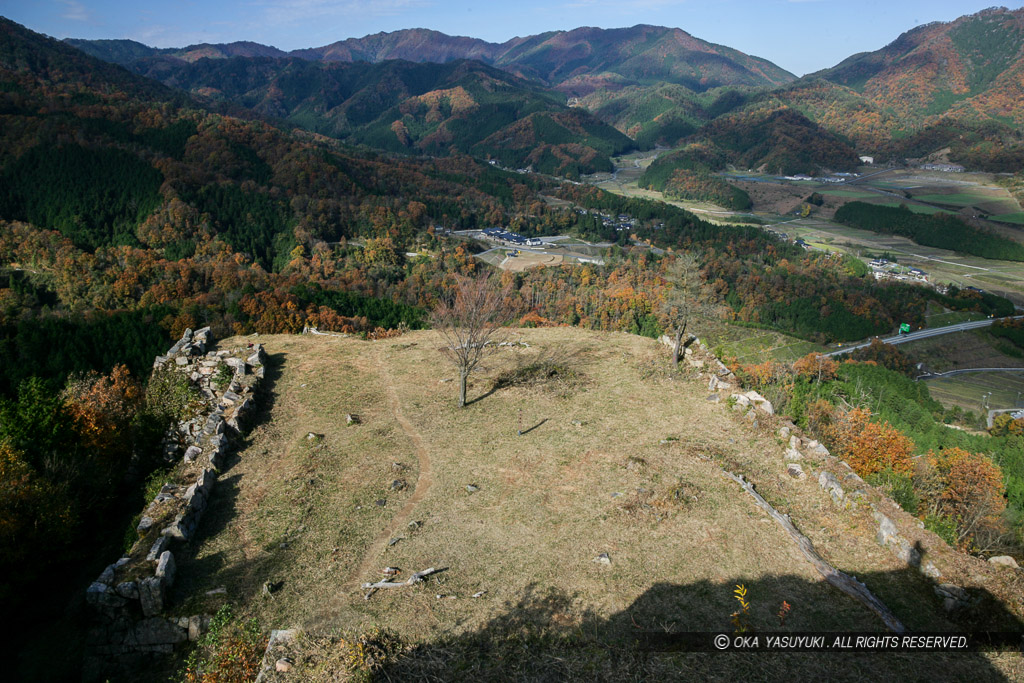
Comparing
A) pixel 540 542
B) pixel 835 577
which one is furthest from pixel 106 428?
pixel 835 577

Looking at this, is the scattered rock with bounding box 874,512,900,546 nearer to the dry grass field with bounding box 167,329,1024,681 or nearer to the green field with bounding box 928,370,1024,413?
the dry grass field with bounding box 167,329,1024,681

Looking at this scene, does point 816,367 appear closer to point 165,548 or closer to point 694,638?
point 694,638

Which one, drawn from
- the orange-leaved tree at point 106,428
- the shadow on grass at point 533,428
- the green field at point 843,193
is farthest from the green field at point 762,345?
the green field at point 843,193

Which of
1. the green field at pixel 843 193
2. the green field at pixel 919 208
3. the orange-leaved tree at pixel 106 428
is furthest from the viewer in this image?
the green field at pixel 843 193

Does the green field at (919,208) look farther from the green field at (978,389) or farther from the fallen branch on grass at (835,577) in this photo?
the fallen branch on grass at (835,577)

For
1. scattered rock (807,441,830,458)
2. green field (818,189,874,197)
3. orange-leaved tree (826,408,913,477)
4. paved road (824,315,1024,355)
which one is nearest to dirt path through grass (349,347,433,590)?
scattered rock (807,441,830,458)

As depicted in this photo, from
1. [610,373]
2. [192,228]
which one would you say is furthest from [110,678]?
[192,228]
